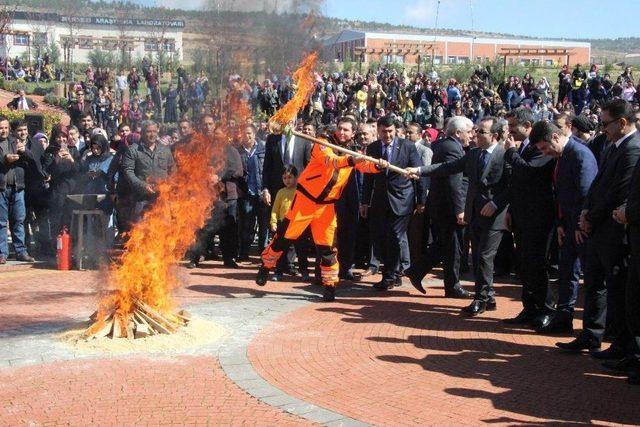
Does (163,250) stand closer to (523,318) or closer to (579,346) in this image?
(523,318)

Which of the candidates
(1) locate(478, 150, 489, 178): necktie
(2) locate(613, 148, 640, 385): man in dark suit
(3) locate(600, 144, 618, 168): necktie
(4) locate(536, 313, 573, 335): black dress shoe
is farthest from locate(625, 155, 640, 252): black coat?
(1) locate(478, 150, 489, 178): necktie

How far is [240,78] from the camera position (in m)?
8.25

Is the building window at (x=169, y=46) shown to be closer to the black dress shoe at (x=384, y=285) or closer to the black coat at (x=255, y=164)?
the black coat at (x=255, y=164)

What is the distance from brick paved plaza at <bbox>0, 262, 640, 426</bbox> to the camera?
527 cm

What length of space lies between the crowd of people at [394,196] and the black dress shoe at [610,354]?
0.7 inches

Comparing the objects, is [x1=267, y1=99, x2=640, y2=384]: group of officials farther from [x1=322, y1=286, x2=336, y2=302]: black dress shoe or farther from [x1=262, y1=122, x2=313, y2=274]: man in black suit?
[x1=322, y1=286, x2=336, y2=302]: black dress shoe

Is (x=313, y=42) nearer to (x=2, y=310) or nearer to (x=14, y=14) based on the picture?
(x=2, y=310)

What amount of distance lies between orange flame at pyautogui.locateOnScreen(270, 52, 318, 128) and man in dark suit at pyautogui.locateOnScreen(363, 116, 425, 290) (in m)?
1.53

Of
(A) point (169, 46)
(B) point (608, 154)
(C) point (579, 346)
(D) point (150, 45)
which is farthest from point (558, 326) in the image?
(D) point (150, 45)

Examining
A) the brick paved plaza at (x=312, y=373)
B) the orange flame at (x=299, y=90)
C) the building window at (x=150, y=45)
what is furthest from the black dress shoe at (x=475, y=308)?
the building window at (x=150, y=45)

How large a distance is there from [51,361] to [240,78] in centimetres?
366

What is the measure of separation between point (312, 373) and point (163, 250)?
2.31m

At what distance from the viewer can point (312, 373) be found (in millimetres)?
6227

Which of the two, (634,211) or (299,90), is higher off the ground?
(299,90)
